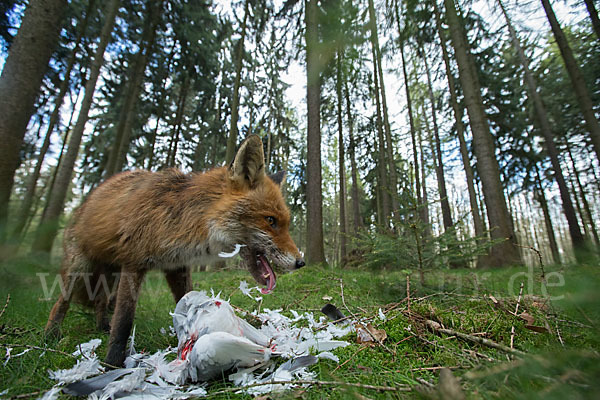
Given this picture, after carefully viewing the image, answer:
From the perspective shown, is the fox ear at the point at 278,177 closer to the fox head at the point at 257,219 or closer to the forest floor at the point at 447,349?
the fox head at the point at 257,219

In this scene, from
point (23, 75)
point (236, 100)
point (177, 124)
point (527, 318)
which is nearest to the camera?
point (527, 318)

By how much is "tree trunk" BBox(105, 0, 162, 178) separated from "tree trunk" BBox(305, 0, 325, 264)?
23.7 ft

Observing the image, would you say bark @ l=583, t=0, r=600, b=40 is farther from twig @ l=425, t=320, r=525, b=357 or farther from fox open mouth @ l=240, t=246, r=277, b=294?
fox open mouth @ l=240, t=246, r=277, b=294

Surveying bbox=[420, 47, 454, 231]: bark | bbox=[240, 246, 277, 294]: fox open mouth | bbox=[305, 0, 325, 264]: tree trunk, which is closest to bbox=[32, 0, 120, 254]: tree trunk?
bbox=[305, 0, 325, 264]: tree trunk

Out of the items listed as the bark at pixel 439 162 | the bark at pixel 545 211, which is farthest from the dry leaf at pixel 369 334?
the bark at pixel 545 211

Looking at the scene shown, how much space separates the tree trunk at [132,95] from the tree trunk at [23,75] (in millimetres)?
8183

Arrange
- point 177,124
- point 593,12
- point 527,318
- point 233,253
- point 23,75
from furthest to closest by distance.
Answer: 1. point 177,124
2. point 593,12
3. point 23,75
4. point 233,253
5. point 527,318

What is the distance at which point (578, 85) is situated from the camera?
809 centimetres

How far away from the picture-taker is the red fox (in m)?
2.49

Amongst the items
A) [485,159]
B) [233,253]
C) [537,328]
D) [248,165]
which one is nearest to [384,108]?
[485,159]

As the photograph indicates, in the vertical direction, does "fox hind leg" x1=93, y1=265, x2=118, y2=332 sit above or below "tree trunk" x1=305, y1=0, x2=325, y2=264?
below

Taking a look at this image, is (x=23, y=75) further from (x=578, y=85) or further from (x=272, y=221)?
(x=578, y=85)

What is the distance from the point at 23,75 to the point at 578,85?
13.3 m

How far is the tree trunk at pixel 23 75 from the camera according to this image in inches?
117
